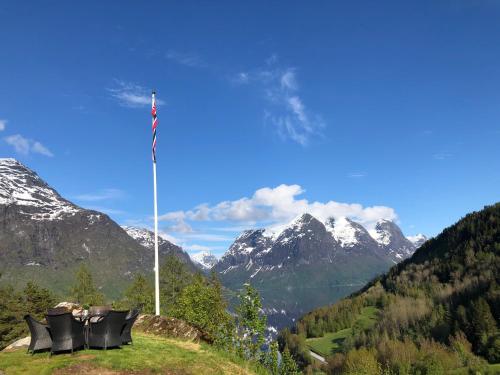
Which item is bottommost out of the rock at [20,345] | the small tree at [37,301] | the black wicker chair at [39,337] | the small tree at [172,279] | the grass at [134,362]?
the grass at [134,362]

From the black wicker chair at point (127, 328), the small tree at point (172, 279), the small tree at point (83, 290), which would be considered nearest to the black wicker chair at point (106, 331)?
Answer: the black wicker chair at point (127, 328)

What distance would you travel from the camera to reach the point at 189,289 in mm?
79625

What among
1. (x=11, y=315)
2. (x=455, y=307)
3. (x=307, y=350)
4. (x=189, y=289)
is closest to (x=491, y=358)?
(x=455, y=307)

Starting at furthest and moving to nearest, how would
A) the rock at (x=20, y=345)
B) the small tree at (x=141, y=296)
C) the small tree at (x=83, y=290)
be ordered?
the small tree at (x=83, y=290), the small tree at (x=141, y=296), the rock at (x=20, y=345)

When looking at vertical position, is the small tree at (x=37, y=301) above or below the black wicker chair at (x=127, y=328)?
above

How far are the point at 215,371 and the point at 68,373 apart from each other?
6849 mm

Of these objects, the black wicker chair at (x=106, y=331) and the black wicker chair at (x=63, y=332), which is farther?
the black wicker chair at (x=106, y=331)

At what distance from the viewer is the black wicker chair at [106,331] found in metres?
22.8

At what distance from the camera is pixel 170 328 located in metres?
31.4

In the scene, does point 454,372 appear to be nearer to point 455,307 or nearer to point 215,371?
point 455,307

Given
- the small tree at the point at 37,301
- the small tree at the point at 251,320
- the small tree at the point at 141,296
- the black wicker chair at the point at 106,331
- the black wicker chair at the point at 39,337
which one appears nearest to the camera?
the black wicker chair at the point at 39,337

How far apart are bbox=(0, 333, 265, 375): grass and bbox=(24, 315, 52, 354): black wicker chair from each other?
15.8 inches

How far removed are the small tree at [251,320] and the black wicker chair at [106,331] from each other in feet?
31.9

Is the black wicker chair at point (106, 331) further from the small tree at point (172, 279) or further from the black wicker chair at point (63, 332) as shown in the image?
the small tree at point (172, 279)
